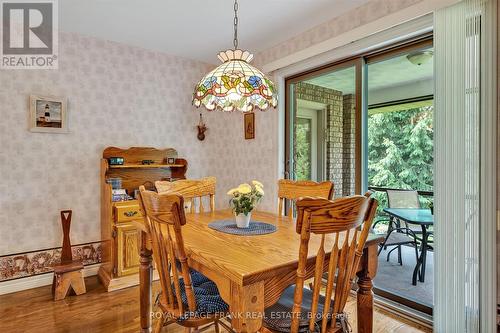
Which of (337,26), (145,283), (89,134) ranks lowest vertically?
(145,283)

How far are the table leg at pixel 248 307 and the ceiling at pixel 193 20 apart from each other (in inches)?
87.4

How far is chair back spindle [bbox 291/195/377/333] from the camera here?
109 centimetres

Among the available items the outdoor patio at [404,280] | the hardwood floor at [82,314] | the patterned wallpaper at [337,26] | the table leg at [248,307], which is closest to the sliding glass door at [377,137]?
the outdoor patio at [404,280]

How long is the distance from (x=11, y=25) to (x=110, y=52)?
832 mm

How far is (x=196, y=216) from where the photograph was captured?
215 cm

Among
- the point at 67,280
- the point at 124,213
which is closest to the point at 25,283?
the point at 67,280

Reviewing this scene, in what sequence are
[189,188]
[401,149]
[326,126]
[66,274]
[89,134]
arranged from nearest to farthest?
1. [189,188]
2. [66,274]
3. [89,134]
4. [326,126]
5. [401,149]

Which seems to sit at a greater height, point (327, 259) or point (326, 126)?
point (326, 126)

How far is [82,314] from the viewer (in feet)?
7.52

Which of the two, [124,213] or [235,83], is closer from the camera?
[235,83]

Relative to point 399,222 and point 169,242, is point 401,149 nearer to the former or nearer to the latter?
point 399,222

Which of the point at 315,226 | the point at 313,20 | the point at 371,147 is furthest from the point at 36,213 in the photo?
the point at 371,147

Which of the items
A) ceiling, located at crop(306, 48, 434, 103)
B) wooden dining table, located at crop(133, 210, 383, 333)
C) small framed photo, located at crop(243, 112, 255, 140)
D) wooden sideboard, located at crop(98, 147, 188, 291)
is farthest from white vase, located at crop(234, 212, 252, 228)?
small framed photo, located at crop(243, 112, 255, 140)

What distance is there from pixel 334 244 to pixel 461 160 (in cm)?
125
